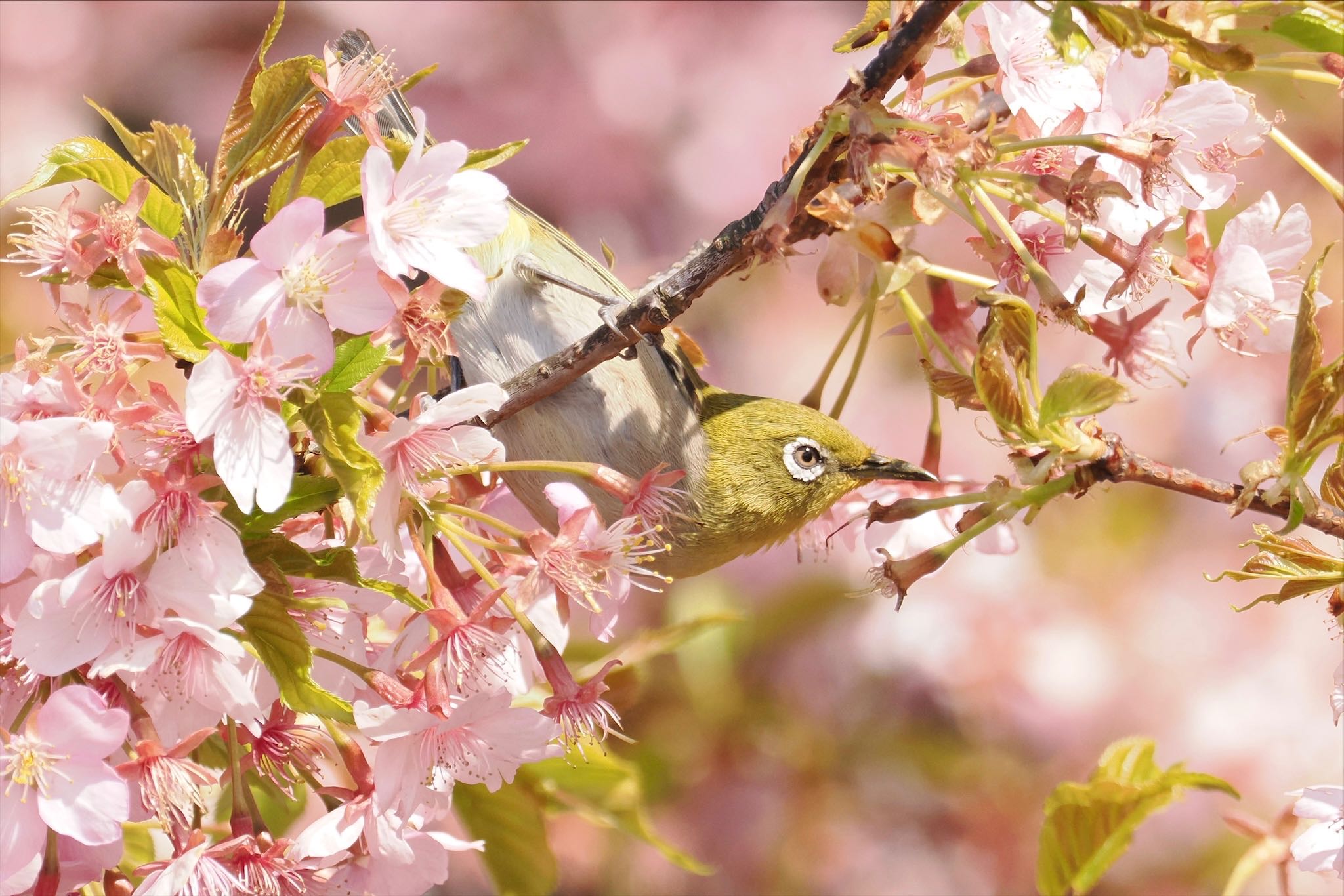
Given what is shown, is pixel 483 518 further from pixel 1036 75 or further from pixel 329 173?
pixel 1036 75

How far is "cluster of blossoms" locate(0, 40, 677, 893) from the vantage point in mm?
640

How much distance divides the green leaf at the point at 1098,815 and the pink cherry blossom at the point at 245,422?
678mm

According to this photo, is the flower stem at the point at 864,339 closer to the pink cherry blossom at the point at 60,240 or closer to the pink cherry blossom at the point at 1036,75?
the pink cherry blossom at the point at 1036,75

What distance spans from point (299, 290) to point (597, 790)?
0.73 metres

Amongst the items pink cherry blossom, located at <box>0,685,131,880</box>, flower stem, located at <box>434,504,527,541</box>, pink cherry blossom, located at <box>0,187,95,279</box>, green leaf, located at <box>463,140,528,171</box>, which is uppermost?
green leaf, located at <box>463,140,528,171</box>

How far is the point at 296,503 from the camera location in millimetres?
712

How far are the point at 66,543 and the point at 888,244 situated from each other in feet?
1.80

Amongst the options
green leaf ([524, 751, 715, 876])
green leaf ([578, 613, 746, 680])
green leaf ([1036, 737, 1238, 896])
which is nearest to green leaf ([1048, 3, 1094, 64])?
green leaf ([1036, 737, 1238, 896])

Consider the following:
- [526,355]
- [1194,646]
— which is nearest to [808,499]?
[526,355]

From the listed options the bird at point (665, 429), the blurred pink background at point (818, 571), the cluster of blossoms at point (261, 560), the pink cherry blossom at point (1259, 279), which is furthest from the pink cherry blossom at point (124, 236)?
the blurred pink background at point (818, 571)

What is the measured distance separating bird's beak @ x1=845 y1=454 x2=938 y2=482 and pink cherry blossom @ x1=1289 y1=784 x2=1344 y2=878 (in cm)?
40

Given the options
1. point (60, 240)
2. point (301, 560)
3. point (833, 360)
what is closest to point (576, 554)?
point (301, 560)

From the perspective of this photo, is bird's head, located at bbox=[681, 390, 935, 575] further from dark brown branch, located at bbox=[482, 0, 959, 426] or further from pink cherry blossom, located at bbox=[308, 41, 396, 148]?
pink cherry blossom, located at bbox=[308, 41, 396, 148]

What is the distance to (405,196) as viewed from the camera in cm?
69
